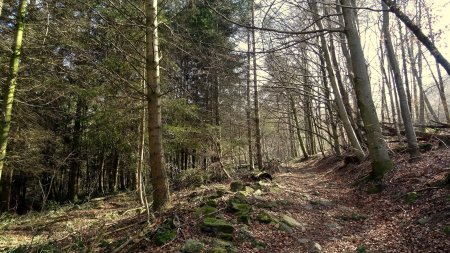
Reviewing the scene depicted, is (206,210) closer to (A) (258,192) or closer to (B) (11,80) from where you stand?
(A) (258,192)

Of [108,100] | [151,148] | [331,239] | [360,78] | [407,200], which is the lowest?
[331,239]

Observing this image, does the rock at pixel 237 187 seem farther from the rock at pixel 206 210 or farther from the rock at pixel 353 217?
the rock at pixel 353 217

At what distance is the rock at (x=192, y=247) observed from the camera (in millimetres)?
4633

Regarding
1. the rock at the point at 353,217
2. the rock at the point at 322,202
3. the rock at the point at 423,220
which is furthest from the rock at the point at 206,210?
the rock at the point at 423,220

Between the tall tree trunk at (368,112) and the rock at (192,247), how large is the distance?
17.8ft

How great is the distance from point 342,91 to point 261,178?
20.5ft

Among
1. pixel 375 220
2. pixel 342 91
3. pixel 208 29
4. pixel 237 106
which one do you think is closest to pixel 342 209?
pixel 375 220

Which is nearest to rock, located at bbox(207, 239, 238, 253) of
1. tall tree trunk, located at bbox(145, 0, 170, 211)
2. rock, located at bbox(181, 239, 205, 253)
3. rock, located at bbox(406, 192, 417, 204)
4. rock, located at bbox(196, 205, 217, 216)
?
rock, located at bbox(181, 239, 205, 253)

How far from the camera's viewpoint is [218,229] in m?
5.39

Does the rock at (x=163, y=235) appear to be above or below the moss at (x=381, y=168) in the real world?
below

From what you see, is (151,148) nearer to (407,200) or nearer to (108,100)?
(407,200)

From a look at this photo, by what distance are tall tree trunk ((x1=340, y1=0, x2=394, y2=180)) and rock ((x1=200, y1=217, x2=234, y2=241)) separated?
4695mm

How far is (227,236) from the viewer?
17.2ft

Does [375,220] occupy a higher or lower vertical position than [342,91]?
lower
